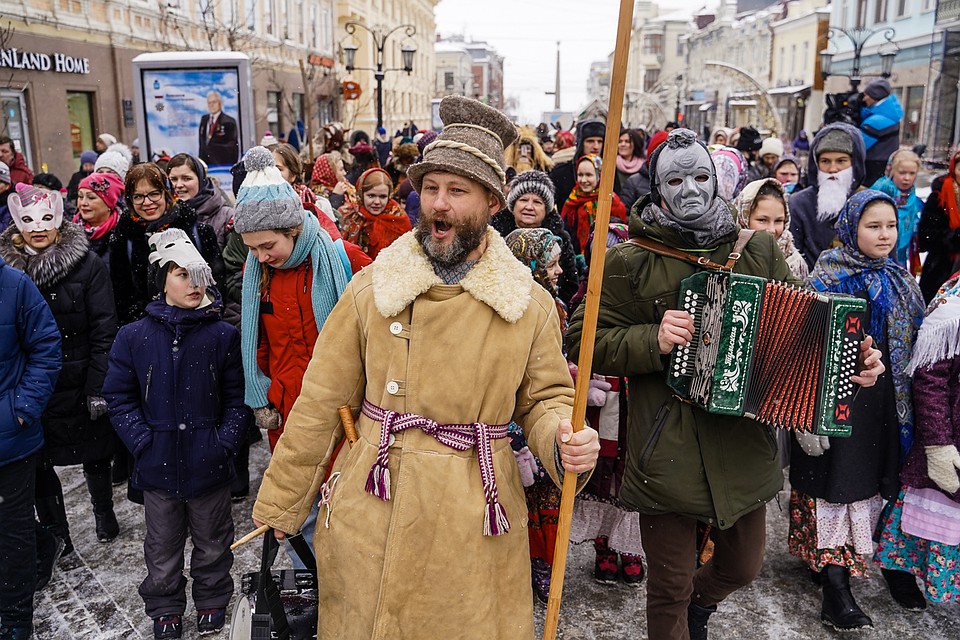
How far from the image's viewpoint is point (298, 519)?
2480 millimetres

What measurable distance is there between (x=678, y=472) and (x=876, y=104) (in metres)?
5.69

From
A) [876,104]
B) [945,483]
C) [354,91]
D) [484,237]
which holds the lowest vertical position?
[945,483]

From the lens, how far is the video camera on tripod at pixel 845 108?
7.02 meters

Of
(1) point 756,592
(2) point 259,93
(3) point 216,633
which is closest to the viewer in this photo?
(3) point 216,633

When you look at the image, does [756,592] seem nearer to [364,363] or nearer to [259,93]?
[364,363]

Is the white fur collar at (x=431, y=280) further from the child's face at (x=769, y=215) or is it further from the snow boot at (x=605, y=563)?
the child's face at (x=769, y=215)

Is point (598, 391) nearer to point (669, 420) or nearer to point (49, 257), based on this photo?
point (669, 420)

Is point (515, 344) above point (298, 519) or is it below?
above

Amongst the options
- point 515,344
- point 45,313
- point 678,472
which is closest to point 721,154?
point 678,472

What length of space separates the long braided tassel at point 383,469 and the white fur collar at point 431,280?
1.08ft

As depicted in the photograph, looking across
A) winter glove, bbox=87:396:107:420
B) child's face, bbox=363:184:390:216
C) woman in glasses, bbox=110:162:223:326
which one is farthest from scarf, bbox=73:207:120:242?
child's face, bbox=363:184:390:216

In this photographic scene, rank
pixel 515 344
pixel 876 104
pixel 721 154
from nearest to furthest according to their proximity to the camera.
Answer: pixel 515 344, pixel 721 154, pixel 876 104

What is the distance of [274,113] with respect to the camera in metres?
27.5

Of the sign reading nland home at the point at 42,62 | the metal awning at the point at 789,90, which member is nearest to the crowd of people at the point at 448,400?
the sign reading nland home at the point at 42,62
